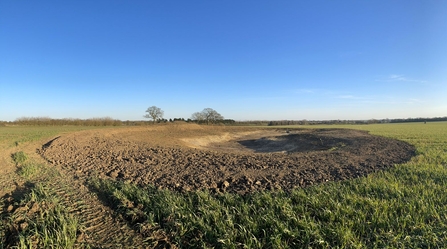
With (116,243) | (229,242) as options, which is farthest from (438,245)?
(116,243)

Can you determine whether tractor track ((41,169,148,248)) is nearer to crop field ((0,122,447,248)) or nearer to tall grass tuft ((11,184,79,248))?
crop field ((0,122,447,248))

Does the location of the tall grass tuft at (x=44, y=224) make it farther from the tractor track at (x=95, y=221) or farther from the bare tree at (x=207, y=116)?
the bare tree at (x=207, y=116)

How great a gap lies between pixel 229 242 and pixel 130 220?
7.16 feet

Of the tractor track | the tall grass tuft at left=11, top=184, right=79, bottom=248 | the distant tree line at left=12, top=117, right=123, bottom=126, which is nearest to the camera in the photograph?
the tall grass tuft at left=11, top=184, right=79, bottom=248

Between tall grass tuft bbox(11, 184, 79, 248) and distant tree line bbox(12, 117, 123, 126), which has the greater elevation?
distant tree line bbox(12, 117, 123, 126)

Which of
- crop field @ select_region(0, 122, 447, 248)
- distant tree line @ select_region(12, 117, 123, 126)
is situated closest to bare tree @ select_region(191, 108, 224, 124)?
distant tree line @ select_region(12, 117, 123, 126)

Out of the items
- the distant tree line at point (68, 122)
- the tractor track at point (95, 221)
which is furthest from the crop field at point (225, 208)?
the distant tree line at point (68, 122)

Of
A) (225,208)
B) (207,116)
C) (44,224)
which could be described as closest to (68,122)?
(207,116)

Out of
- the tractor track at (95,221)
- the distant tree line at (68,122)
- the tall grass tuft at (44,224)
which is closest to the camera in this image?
the tall grass tuft at (44,224)

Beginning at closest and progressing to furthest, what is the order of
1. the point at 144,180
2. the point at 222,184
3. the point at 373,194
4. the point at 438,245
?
the point at 438,245 → the point at 373,194 → the point at 222,184 → the point at 144,180

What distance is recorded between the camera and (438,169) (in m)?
7.38

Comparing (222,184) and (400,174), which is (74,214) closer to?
(222,184)

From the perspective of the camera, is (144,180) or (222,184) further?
(144,180)

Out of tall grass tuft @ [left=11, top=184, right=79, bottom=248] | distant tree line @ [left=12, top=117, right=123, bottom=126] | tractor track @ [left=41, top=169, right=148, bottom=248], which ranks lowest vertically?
tractor track @ [left=41, top=169, right=148, bottom=248]
